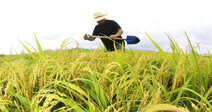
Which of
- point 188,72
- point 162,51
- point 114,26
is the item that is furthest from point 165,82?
point 114,26

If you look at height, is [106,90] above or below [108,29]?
below

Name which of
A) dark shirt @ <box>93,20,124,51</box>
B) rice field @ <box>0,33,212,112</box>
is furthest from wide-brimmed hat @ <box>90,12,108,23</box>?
rice field @ <box>0,33,212,112</box>

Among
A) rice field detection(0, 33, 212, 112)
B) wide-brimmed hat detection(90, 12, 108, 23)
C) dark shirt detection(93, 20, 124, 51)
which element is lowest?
rice field detection(0, 33, 212, 112)

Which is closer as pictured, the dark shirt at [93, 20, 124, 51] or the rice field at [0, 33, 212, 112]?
the rice field at [0, 33, 212, 112]

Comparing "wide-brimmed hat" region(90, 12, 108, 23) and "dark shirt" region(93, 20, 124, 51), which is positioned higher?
"wide-brimmed hat" region(90, 12, 108, 23)

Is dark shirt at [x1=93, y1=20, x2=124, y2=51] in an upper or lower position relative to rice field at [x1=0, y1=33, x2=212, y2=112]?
upper

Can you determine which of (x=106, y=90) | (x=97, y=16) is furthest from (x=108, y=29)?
(x=106, y=90)

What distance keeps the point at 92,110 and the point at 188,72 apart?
951 mm

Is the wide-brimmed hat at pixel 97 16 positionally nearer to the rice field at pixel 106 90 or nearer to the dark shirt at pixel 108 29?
the dark shirt at pixel 108 29

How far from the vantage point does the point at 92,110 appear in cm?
111

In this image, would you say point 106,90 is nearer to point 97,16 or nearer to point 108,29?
point 108,29

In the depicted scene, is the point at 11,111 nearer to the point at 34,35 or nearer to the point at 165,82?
the point at 34,35

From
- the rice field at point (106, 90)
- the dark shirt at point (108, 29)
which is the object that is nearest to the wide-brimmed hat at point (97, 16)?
the dark shirt at point (108, 29)

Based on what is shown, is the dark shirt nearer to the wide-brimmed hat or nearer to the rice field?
the wide-brimmed hat
